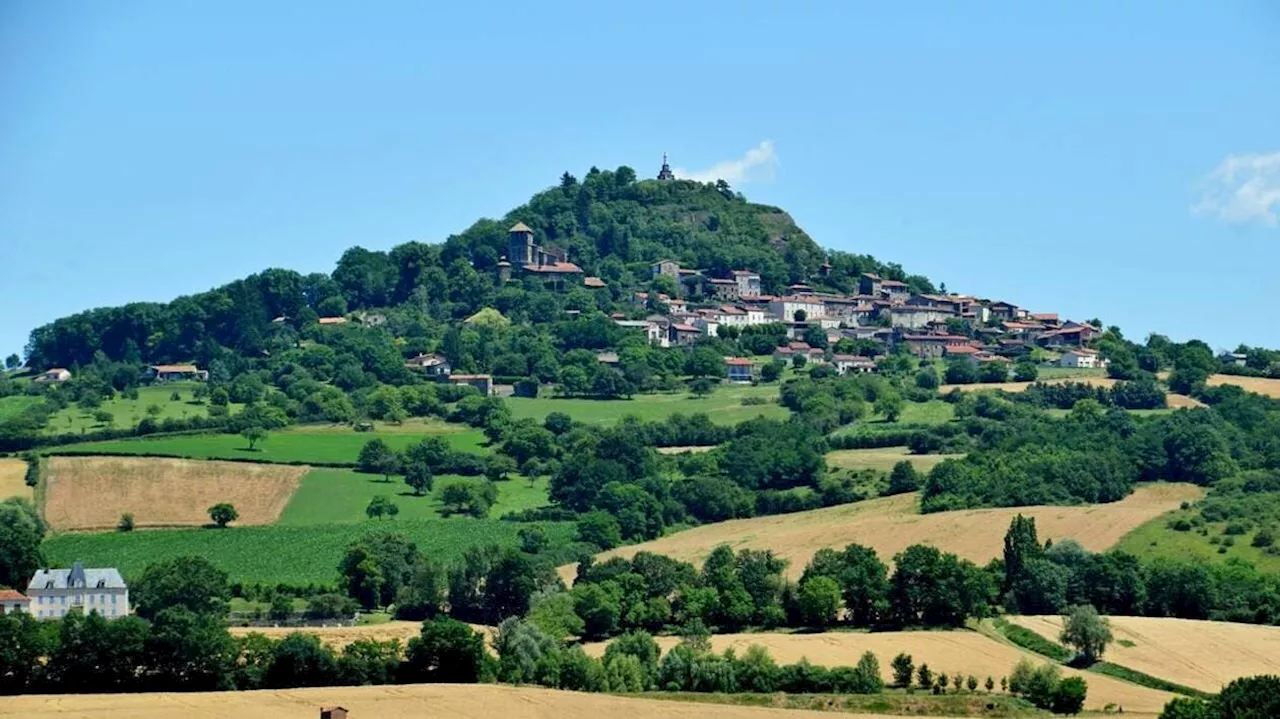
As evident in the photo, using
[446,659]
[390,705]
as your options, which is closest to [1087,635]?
[446,659]

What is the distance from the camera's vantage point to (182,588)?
8056 centimetres

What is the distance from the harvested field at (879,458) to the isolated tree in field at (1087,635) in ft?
113

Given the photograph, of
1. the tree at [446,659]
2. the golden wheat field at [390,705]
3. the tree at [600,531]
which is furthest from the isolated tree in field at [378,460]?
the golden wheat field at [390,705]

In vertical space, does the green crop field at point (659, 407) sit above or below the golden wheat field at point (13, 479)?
above

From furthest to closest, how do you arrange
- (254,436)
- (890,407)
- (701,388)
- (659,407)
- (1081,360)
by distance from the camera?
(1081,360)
(701,388)
(659,407)
(890,407)
(254,436)

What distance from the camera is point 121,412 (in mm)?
123062

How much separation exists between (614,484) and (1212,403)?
36920 millimetres

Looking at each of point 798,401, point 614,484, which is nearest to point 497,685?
point 614,484

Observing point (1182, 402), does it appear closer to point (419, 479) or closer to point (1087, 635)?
point (419, 479)

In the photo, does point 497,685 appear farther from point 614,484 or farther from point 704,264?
point 704,264

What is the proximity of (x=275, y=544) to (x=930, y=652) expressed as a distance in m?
32.6

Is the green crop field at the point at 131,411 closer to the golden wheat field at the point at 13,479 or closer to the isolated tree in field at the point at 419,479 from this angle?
the golden wheat field at the point at 13,479

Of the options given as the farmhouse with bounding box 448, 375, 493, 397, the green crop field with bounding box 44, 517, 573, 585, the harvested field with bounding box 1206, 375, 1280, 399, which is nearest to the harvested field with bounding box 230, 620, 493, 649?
the green crop field with bounding box 44, 517, 573, 585

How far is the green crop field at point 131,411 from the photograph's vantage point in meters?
118
